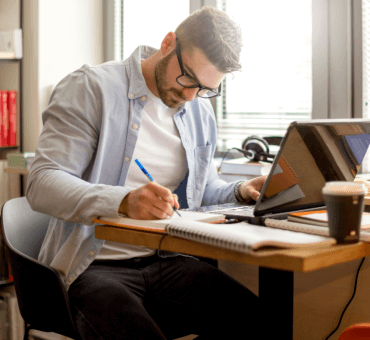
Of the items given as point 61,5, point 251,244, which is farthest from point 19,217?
point 61,5

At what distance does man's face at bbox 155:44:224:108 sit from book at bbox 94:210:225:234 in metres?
0.39

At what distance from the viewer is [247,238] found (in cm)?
79

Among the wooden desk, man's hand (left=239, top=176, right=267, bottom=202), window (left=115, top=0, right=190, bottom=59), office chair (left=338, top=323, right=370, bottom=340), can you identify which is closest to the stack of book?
window (left=115, top=0, right=190, bottom=59)

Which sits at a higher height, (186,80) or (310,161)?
(186,80)

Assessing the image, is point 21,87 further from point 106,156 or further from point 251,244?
point 251,244

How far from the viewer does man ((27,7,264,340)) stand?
109 centimetres

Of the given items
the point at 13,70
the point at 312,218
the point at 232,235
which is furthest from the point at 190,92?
the point at 13,70

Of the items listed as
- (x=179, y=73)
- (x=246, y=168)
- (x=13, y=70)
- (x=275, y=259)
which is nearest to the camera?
(x=275, y=259)

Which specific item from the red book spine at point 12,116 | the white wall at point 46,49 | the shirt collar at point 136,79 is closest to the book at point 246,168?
the shirt collar at point 136,79

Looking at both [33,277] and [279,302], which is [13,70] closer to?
[33,277]

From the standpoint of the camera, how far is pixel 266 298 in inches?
40.9

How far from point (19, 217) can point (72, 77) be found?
43 cm

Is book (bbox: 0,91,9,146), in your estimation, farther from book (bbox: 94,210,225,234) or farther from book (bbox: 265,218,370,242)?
book (bbox: 265,218,370,242)

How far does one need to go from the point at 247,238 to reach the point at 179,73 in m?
0.67
